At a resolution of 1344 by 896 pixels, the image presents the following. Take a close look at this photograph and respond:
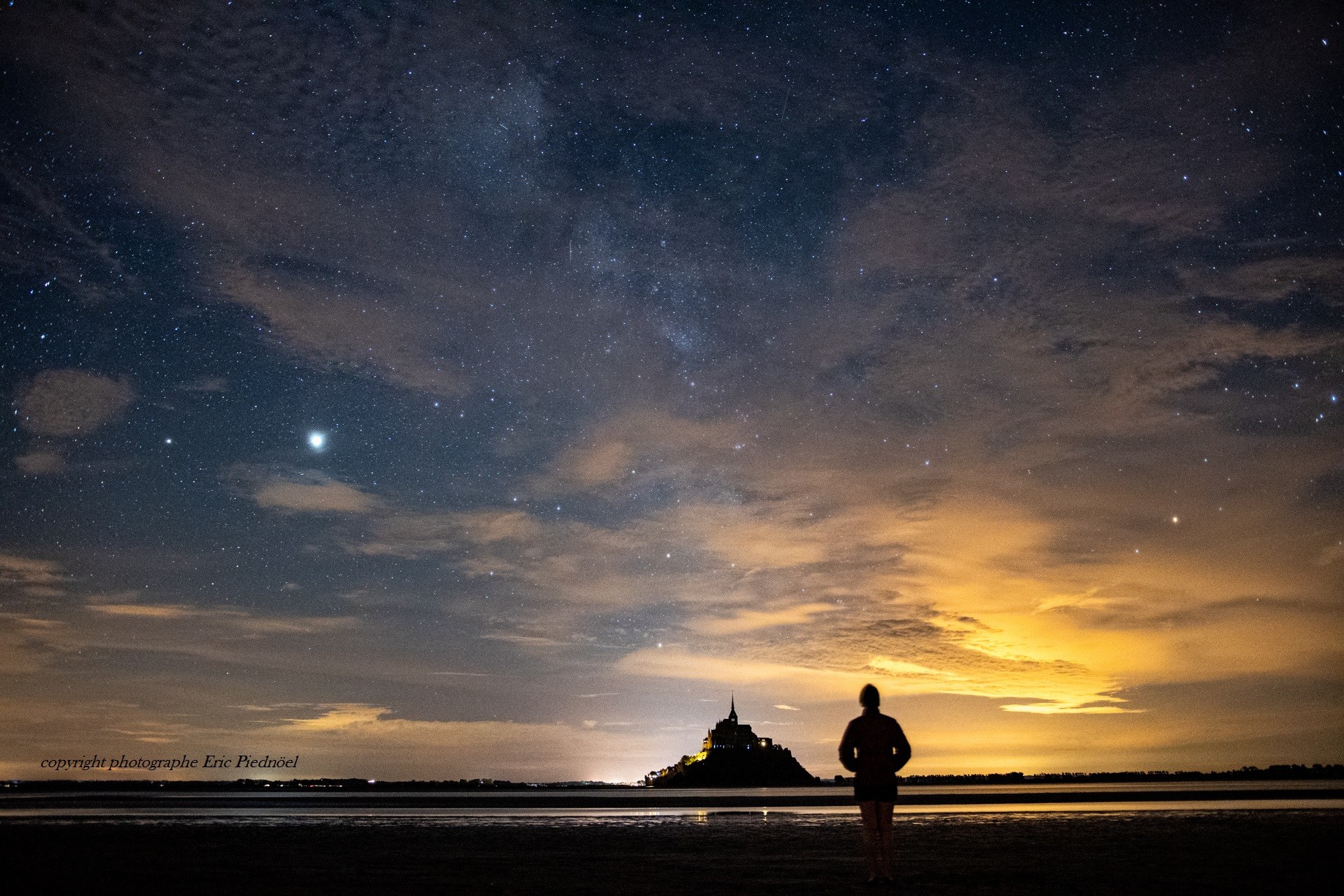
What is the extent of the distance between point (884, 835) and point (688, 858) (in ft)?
18.2

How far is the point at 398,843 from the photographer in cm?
1911

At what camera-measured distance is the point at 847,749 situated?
447 inches

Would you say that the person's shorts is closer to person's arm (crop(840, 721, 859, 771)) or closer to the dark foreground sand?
person's arm (crop(840, 721, 859, 771))

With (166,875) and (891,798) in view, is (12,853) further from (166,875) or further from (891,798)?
(891,798)

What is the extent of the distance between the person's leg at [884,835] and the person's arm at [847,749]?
0.62 metres

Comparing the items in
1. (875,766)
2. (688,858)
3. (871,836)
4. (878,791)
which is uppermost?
(875,766)

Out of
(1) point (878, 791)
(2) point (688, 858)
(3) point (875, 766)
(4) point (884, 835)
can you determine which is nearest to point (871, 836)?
(4) point (884, 835)

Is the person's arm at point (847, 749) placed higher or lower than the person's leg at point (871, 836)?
higher

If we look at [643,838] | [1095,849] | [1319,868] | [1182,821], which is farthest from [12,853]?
[1182,821]

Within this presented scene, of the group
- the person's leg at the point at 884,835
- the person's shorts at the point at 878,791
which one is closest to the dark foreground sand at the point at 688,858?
the person's leg at the point at 884,835

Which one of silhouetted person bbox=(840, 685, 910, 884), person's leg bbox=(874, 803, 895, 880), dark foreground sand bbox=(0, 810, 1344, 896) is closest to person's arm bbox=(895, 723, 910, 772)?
silhouetted person bbox=(840, 685, 910, 884)

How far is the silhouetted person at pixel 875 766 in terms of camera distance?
1070 cm

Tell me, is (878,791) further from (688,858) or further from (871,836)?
(688,858)

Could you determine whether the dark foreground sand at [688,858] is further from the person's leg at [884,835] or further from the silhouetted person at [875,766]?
the silhouetted person at [875,766]
